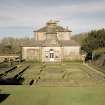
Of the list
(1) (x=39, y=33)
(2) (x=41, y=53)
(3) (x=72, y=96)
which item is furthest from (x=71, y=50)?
(3) (x=72, y=96)

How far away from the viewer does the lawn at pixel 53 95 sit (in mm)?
13742

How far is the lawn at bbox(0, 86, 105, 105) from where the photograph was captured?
1374cm

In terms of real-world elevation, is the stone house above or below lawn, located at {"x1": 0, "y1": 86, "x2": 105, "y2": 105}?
above

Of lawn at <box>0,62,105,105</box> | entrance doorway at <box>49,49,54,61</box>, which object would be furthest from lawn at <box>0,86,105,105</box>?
entrance doorway at <box>49,49,54,61</box>

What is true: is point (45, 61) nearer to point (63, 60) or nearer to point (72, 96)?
point (63, 60)

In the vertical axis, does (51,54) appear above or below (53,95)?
above

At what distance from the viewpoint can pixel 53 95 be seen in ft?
51.6

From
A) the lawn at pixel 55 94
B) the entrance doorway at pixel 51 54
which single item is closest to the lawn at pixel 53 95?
the lawn at pixel 55 94

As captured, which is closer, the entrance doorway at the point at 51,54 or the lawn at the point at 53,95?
the lawn at the point at 53,95

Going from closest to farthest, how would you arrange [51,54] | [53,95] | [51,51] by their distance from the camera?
[53,95]
[51,54]
[51,51]

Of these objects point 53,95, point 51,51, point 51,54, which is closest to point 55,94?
point 53,95

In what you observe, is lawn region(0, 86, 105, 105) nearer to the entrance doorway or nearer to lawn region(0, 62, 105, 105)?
lawn region(0, 62, 105, 105)

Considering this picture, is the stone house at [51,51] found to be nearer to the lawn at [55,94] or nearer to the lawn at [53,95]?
the lawn at [55,94]

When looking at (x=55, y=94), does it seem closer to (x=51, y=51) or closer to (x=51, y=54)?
(x=51, y=54)
